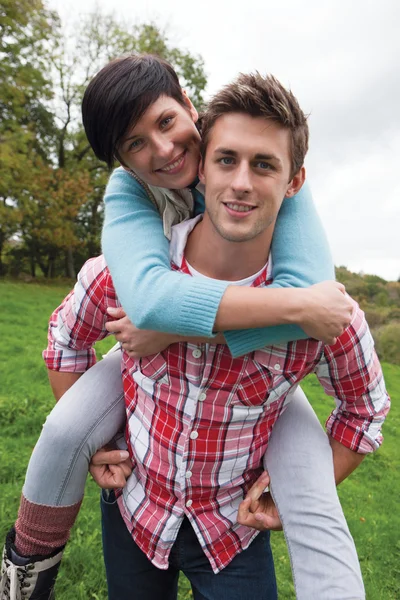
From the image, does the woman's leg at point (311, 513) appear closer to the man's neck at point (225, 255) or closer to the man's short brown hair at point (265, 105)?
the man's neck at point (225, 255)

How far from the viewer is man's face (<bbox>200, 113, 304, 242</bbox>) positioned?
1620mm

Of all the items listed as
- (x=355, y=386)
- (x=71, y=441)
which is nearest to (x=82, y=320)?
(x=71, y=441)

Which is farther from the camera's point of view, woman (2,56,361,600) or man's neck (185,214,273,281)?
man's neck (185,214,273,281)

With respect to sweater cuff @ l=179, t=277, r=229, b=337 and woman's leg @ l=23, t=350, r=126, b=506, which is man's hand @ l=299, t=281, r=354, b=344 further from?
woman's leg @ l=23, t=350, r=126, b=506

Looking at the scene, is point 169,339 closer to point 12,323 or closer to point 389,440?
point 389,440

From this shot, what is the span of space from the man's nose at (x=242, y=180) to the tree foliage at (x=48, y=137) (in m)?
13.8

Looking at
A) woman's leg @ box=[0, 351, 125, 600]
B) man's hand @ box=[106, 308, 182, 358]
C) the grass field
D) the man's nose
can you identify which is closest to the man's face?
the man's nose

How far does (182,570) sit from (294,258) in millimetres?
1189

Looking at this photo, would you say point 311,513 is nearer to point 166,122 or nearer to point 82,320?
point 82,320

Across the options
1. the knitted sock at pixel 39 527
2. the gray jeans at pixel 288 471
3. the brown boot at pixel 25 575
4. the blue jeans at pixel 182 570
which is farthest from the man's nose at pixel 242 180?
the brown boot at pixel 25 575

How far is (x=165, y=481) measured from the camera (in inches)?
71.1

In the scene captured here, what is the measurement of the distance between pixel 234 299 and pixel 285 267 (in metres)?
0.27

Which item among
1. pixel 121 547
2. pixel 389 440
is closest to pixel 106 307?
pixel 121 547

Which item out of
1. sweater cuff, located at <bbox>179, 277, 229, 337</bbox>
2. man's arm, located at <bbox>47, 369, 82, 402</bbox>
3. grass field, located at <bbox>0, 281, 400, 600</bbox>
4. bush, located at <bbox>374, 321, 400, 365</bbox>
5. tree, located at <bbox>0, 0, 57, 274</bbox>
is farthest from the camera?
bush, located at <bbox>374, 321, 400, 365</bbox>
